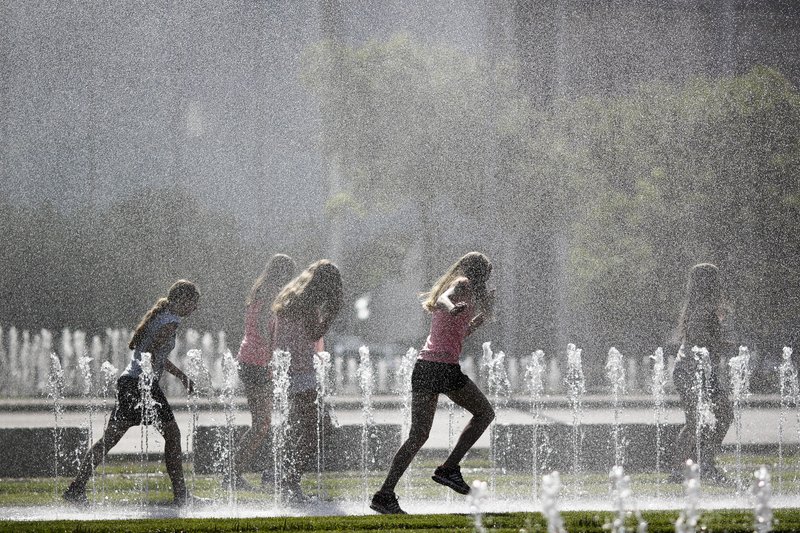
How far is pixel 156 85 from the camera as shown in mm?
15781

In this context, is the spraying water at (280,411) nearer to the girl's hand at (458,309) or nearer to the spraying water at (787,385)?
the girl's hand at (458,309)

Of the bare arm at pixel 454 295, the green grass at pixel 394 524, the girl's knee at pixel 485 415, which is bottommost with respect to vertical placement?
the green grass at pixel 394 524

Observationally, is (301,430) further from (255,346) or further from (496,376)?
(496,376)

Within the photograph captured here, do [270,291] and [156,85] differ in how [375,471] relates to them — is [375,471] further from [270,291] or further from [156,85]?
[156,85]

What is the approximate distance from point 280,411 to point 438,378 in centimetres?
334

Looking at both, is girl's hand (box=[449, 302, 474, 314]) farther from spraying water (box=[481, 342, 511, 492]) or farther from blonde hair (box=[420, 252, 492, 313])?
spraying water (box=[481, 342, 511, 492])

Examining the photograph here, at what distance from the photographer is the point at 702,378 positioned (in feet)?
33.5

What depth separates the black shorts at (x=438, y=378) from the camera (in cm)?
725

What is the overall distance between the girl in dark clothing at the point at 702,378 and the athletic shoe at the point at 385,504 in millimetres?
3043

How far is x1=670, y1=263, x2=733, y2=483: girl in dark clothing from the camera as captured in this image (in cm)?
960

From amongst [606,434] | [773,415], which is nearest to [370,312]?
[773,415]

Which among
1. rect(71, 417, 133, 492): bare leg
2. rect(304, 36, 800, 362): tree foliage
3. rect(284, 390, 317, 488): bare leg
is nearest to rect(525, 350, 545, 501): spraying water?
rect(304, 36, 800, 362): tree foliage

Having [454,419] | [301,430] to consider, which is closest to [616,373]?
[454,419]

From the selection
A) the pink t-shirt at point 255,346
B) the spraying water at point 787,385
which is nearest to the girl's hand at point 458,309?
the pink t-shirt at point 255,346
